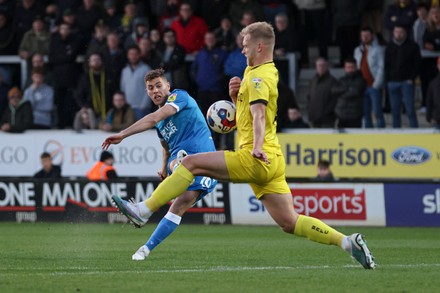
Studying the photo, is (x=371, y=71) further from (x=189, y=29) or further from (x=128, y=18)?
(x=128, y=18)

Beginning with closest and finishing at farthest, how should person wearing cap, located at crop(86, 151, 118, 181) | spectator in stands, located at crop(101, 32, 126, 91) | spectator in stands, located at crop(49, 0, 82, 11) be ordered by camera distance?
person wearing cap, located at crop(86, 151, 118, 181) < spectator in stands, located at crop(101, 32, 126, 91) < spectator in stands, located at crop(49, 0, 82, 11)

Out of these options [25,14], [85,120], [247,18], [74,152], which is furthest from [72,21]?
[247,18]

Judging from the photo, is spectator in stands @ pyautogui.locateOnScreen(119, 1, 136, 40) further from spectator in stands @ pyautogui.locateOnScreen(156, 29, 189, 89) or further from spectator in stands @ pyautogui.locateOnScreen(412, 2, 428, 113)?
spectator in stands @ pyautogui.locateOnScreen(412, 2, 428, 113)

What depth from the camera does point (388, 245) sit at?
14.9m

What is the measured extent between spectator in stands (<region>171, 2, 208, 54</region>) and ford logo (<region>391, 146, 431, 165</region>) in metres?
4.93

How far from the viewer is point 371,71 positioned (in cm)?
2134

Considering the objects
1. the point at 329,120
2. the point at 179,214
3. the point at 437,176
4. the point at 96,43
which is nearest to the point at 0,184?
the point at 96,43

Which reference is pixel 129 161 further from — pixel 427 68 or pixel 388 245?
pixel 388 245

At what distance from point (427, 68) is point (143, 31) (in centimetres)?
561

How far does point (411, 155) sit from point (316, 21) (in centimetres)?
416

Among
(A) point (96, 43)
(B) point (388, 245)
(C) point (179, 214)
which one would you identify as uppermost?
(A) point (96, 43)

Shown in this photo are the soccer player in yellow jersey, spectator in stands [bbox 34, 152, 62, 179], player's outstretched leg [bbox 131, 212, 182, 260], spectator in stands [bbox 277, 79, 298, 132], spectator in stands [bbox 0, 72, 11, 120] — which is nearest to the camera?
the soccer player in yellow jersey

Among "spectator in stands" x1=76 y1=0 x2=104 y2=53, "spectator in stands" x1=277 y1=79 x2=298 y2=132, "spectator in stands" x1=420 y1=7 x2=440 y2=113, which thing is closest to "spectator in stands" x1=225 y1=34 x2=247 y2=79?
"spectator in stands" x1=277 y1=79 x2=298 y2=132

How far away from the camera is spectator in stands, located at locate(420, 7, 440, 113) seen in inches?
844
